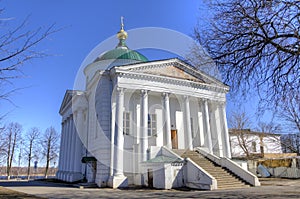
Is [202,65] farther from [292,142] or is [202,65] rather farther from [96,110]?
[292,142]

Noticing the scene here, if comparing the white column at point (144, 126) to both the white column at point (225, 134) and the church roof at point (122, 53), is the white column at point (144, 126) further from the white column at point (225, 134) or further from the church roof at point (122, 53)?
the white column at point (225, 134)

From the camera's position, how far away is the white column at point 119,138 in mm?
20322

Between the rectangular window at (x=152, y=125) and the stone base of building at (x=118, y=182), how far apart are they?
5.56 meters

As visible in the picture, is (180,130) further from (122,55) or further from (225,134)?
(122,55)

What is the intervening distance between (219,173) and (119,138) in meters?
8.68

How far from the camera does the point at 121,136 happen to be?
829 inches

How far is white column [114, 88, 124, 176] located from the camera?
66.7 ft

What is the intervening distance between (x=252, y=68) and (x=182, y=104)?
688 inches

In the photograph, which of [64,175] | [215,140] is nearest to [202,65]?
[215,140]

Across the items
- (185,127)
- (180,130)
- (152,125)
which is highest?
(152,125)

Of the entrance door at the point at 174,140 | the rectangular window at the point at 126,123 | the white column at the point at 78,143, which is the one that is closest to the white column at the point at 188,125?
the entrance door at the point at 174,140

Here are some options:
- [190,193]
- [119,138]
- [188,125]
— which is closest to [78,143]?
[119,138]

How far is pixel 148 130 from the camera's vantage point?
78.7ft

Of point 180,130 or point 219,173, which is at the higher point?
point 180,130
